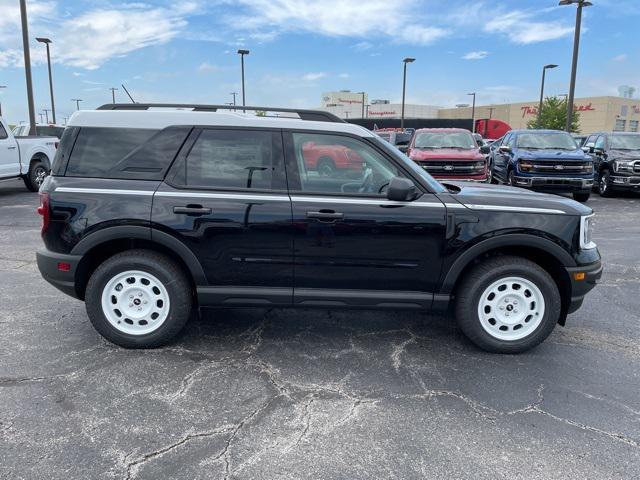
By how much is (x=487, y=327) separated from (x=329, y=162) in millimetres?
1770

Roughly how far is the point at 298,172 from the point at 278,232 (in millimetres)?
487

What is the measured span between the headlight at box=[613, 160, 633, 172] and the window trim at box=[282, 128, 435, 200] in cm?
1204

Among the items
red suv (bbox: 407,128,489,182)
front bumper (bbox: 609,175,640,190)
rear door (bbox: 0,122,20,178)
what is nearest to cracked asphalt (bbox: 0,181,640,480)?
red suv (bbox: 407,128,489,182)

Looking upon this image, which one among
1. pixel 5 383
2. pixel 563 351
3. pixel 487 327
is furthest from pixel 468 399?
pixel 5 383

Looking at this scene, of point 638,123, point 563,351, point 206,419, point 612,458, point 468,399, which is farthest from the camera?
point 638,123

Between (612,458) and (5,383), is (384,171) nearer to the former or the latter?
(612,458)

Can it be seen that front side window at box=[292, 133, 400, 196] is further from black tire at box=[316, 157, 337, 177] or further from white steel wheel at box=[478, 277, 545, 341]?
white steel wheel at box=[478, 277, 545, 341]

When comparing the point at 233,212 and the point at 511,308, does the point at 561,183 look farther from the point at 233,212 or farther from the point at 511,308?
the point at 233,212

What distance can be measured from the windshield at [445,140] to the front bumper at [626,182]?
14.1ft

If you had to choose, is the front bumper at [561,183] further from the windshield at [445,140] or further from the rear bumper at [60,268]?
the rear bumper at [60,268]

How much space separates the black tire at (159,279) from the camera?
3787 mm

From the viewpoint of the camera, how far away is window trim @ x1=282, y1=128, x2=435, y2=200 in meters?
3.72

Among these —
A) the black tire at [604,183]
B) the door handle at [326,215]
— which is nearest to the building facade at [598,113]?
the black tire at [604,183]

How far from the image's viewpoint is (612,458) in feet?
8.68
